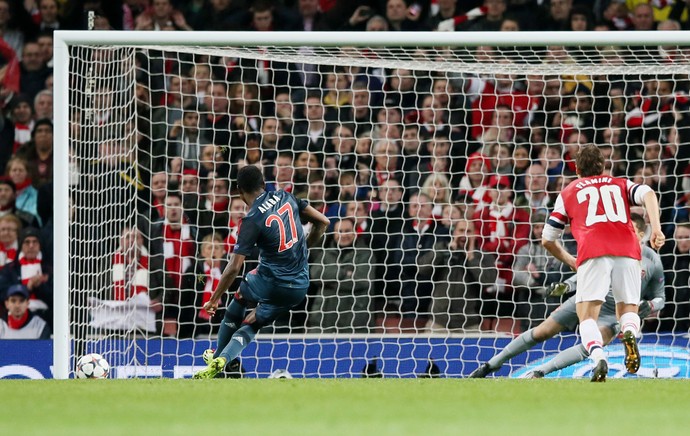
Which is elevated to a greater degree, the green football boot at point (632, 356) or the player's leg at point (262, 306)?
the green football boot at point (632, 356)

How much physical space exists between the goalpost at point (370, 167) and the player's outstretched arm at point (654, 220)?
2081 millimetres

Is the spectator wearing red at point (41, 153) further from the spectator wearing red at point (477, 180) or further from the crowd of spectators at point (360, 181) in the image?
the spectator wearing red at point (477, 180)

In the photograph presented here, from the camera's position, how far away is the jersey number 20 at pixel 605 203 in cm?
843

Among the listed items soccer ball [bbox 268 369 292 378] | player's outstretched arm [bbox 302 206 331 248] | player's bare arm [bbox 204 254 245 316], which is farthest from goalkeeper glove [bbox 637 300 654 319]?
player's bare arm [bbox 204 254 245 316]

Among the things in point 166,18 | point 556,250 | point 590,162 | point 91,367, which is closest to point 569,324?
point 556,250

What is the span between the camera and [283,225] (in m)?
9.73

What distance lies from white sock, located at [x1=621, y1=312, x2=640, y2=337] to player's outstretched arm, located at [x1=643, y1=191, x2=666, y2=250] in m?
0.51

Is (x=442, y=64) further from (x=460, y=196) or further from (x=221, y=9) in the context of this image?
(x=221, y=9)

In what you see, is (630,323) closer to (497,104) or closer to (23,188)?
(497,104)

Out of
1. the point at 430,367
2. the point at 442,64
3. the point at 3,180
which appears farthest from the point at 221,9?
the point at 430,367

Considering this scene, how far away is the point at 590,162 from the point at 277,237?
2552 mm

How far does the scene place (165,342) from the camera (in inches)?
442

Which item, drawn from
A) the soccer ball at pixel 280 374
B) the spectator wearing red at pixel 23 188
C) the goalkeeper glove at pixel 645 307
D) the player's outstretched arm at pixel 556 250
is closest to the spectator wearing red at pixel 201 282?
the soccer ball at pixel 280 374

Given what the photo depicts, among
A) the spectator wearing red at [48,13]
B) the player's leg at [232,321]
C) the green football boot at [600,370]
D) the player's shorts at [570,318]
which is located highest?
the spectator wearing red at [48,13]
